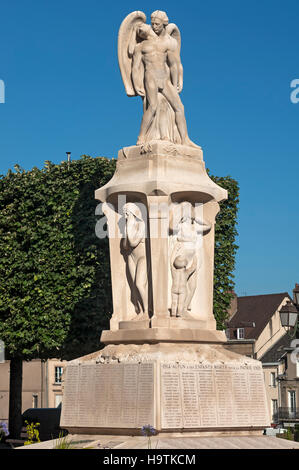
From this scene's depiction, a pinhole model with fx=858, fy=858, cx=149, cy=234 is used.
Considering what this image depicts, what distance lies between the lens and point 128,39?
50.5 ft

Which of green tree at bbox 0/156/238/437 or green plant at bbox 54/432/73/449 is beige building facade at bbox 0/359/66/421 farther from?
green plant at bbox 54/432/73/449

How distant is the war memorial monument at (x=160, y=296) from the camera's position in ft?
43.2

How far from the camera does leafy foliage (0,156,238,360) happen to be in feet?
77.8

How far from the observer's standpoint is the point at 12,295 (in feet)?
79.6

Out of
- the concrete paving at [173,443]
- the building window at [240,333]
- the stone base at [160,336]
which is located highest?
the building window at [240,333]

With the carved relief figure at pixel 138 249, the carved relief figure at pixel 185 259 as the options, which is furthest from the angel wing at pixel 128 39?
the carved relief figure at pixel 185 259

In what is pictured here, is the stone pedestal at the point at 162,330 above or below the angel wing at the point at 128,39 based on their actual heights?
below

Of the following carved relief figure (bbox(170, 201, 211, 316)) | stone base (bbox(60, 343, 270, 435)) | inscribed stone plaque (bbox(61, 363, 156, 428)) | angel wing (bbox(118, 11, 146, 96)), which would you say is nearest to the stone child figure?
carved relief figure (bbox(170, 201, 211, 316))

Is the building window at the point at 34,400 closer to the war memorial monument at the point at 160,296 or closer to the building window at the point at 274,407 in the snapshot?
the building window at the point at 274,407

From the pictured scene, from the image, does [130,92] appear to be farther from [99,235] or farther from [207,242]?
[99,235]

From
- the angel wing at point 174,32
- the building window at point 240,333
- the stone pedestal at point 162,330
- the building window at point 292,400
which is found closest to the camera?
the stone pedestal at point 162,330

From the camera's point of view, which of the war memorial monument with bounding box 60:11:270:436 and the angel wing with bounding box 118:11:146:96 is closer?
the war memorial monument with bounding box 60:11:270:436

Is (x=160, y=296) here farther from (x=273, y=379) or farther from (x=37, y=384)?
(x=273, y=379)

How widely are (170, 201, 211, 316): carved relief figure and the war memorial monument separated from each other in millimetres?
18
